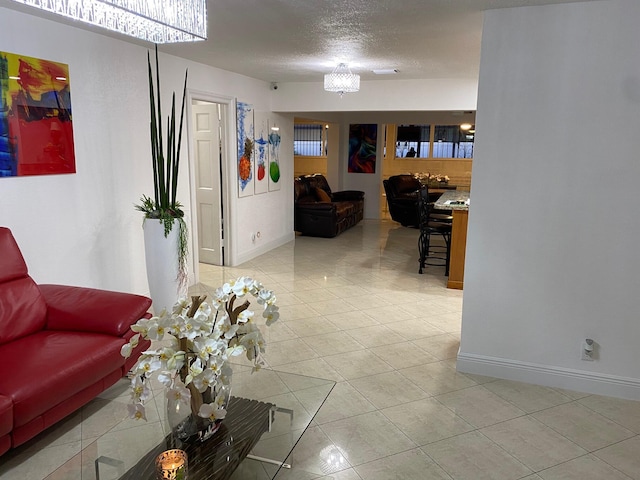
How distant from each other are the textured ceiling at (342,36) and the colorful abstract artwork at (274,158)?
4.62 feet

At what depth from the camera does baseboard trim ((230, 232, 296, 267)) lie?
245 inches

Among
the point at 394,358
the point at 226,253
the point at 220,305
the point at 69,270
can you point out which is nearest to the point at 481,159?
the point at 394,358

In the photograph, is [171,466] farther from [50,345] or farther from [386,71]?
[386,71]

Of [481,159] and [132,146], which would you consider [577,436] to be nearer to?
[481,159]

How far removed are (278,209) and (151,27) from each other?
5.33 meters

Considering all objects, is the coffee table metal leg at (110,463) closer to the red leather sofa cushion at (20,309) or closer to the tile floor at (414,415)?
the tile floor at (414,415)

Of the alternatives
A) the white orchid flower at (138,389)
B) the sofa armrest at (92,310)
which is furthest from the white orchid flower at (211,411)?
the sofa armrest at (92,310)

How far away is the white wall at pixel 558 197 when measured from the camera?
273 centimetres

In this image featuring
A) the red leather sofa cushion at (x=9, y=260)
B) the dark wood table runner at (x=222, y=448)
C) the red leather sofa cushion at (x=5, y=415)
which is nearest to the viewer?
the dark wood table runner at (x=222, y=448)

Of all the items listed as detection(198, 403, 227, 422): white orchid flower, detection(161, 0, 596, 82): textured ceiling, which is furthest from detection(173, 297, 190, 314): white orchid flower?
detection(161, 0, 596, 82): textured ceiling

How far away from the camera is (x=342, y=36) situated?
3637 millimetres

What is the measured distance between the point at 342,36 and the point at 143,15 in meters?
2.21

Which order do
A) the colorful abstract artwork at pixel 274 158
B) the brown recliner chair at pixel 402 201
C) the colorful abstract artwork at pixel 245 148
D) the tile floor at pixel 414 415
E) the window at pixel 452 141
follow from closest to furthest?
the tile floor at pixel 414 415 < the colorful abstract artwork at pixel 245 148 < the colorful abstract artwork at pixel 274 158 < the brown recliner chair at pixel 402 201 < the window at pixel 452 141

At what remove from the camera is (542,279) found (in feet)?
9.95
